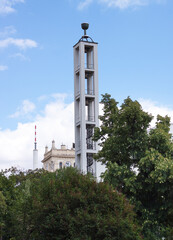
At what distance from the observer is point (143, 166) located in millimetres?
30797

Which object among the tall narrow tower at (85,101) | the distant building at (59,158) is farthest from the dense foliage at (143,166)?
the distant building at (59,158)

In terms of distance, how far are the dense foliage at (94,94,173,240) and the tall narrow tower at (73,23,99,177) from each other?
16.8 m

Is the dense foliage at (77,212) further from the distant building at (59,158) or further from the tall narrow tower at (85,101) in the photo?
the distant building at (59,158)

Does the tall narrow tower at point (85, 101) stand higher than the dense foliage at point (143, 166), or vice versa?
the tall narrow tower at point (85, 101)

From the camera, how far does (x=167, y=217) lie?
31.2 m

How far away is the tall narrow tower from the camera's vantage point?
51341 millimetres

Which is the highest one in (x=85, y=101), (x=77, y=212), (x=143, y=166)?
(x=85, y=101)

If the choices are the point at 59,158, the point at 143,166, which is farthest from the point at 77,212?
the point at 59,158

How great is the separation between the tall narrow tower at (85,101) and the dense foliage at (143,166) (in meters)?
16.8

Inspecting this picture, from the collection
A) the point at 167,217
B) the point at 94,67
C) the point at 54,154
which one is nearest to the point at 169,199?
the point at 167,217

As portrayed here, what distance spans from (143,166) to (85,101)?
2384 cm

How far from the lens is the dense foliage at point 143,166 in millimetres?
30016

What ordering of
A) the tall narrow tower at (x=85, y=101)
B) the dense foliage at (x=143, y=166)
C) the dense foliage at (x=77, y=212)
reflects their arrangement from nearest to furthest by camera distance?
the dense foliage at (x=77, y=212)
the dense foliage at (x=143, y=166)
the tall narrow tower at (x=85, y=101)

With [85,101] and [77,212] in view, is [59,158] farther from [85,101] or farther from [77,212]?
[77,212]
